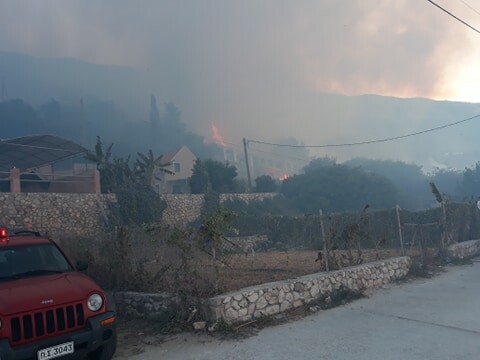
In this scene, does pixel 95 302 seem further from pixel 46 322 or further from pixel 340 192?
pixel 340 192

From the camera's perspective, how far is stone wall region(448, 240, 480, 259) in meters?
15.7

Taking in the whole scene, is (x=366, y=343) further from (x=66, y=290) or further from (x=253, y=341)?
(x=66, y=290)

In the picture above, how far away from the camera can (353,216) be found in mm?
23703

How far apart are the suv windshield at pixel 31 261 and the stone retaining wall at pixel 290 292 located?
2.63 meters

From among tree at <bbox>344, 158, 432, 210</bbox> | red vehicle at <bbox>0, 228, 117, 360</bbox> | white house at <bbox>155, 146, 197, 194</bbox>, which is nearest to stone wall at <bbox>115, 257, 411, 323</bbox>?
red vehicle at <bbox>0, 228, 117, 360</bbox>

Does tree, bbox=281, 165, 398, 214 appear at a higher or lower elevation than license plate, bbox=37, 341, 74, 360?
higher

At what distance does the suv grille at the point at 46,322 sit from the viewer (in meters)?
5.17

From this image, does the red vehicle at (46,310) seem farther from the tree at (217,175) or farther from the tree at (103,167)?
the tree at (217,175)

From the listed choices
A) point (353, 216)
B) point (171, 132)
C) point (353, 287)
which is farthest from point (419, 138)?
point (353, 287)

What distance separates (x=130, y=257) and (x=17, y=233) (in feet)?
9.36

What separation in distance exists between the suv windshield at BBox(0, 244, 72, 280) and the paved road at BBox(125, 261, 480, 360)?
72.9 inches

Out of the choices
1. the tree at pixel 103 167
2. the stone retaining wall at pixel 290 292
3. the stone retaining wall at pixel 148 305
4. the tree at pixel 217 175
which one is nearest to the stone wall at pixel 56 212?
the tree at pixel 103 167

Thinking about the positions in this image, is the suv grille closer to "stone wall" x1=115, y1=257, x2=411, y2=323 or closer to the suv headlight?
the suv headlight

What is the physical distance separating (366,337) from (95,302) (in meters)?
4.23
